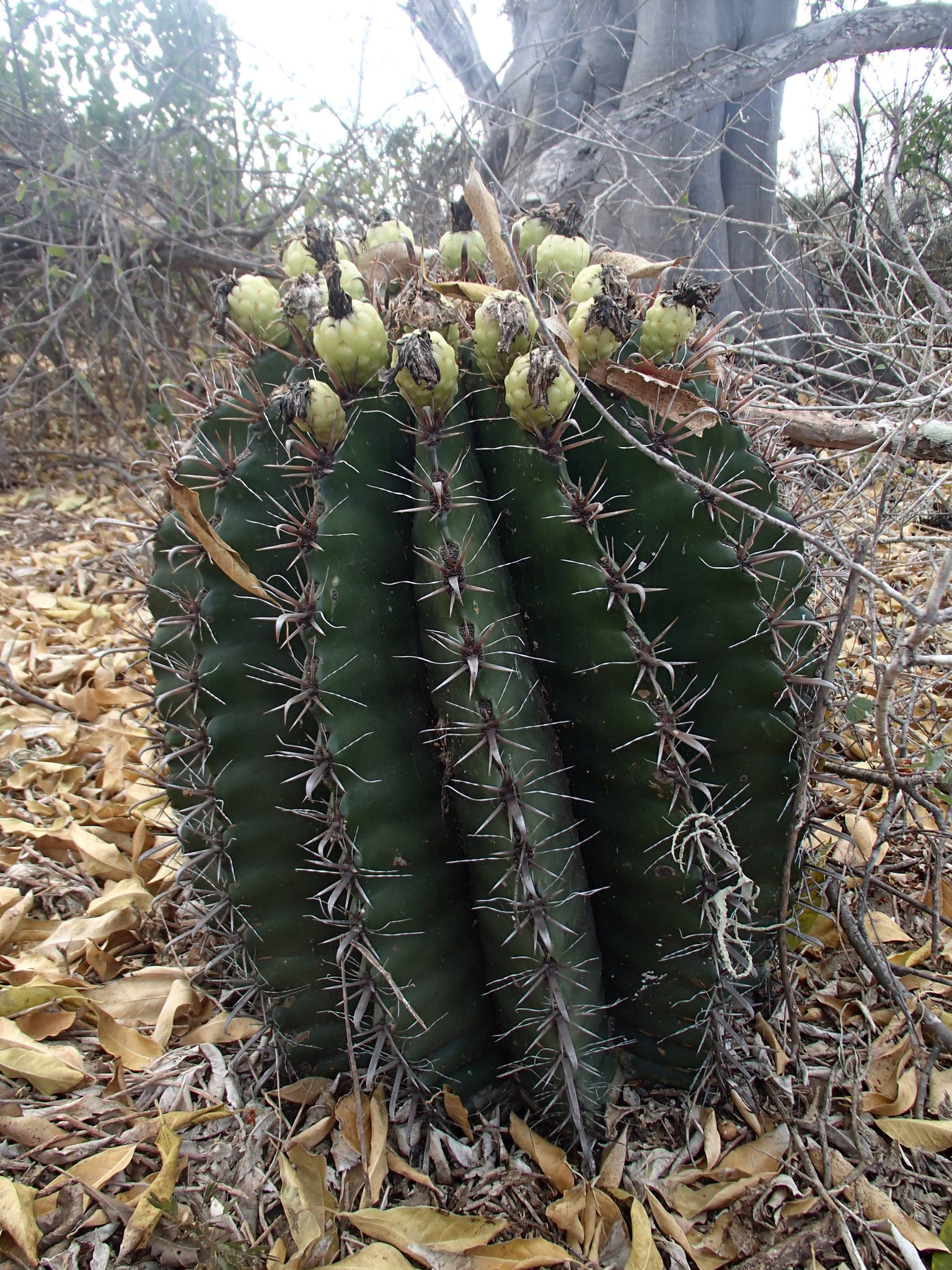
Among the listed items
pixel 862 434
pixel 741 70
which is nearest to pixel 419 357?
pixel 862 434

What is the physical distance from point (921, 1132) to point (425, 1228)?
0.75m

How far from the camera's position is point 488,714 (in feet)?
3.76

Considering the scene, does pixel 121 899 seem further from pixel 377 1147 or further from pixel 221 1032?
pixel 377 1147

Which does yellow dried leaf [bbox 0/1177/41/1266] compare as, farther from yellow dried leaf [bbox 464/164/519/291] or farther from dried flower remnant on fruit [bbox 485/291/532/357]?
yellow dried leaf [bbox 464/164/519/291]

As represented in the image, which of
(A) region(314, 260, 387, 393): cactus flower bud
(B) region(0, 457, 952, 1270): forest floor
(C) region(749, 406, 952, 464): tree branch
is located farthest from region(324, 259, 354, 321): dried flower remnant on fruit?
(C) region(749, 406, 952, 464): tree branch

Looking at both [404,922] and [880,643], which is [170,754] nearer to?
[404,922]

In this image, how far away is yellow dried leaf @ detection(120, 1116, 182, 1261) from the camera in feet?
3.74

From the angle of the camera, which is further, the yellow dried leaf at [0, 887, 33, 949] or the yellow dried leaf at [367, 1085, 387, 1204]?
the yellow dried leaf at [0, 887, 33, 949]

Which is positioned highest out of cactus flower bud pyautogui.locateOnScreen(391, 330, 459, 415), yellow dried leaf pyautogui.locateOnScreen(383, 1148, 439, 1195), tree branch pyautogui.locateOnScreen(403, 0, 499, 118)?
tree branch pyautogui.locateOnScreen(403, 0, 499, 118)

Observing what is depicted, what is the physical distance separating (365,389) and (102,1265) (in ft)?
3.94

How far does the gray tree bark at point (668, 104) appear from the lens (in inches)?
134

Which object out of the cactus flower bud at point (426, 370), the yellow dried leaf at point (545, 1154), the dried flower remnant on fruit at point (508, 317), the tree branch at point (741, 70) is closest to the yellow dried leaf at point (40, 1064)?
the yellow dried leaf at point (545, 1154)

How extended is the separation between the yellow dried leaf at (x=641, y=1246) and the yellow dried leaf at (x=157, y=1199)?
0.62 m

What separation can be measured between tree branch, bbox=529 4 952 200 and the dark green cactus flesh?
2.50 metres
